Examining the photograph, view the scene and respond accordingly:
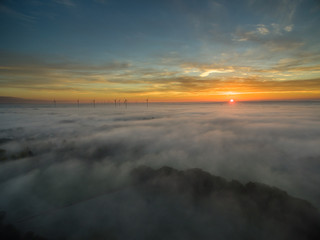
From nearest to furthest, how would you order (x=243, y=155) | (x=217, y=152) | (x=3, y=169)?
(x=3, y=169), (x=243, y=155), (x=217, y=152)

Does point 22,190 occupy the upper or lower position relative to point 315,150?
lower

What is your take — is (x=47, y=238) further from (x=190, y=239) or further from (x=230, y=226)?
(x=230, y=226)

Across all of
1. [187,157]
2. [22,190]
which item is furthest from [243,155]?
[22,190]

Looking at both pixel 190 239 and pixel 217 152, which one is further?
pixel 217 152

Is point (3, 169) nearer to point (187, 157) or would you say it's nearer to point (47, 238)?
point (47, 238)

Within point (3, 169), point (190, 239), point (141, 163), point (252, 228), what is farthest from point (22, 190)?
point (252, 228)

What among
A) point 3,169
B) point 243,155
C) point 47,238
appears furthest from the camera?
point 243,155
